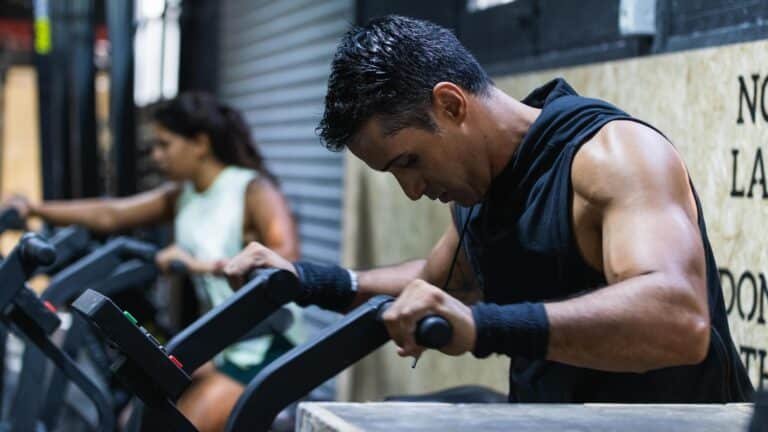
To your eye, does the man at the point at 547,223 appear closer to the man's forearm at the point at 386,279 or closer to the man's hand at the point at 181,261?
the man's forearm at the point at 386,279

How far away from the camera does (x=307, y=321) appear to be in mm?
6406

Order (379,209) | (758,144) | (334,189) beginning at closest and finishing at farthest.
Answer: (758,144) < (379,209) < (334,189)

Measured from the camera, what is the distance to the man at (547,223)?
6.86 ft

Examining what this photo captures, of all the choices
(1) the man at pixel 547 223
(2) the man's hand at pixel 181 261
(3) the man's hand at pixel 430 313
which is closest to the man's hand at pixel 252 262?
(1) the man at pixel 547 223

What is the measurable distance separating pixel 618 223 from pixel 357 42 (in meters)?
0.68

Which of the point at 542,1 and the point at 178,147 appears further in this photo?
the point at 178,147

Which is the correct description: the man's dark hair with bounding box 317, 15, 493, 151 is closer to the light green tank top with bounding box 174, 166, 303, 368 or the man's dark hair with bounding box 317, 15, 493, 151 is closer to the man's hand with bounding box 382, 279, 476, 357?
the man's hand with bounding box 382, 279, 476, 357

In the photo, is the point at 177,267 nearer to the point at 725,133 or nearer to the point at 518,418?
the point at 725,133

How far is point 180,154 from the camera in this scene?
5.32 metres

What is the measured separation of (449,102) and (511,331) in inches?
25.1

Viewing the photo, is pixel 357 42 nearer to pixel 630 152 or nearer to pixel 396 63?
pixel 396 63

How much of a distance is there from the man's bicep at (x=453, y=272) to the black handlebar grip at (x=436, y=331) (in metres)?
1.10

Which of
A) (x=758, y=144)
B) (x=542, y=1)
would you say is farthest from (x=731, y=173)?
(x=542, y=1)

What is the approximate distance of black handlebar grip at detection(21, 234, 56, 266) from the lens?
3395 mm
